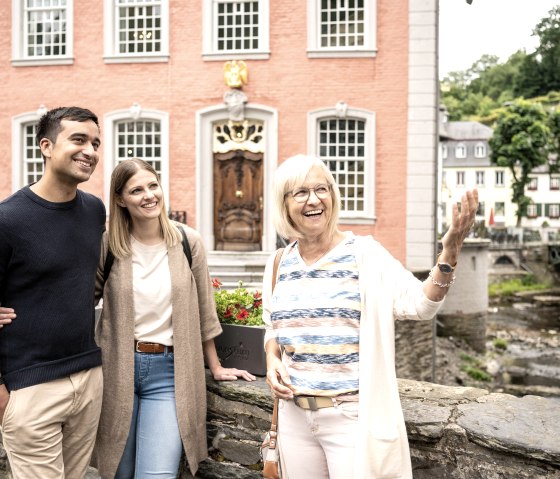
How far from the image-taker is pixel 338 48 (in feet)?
43.9

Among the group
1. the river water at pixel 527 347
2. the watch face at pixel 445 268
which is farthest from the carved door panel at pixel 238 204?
the watch face at pixel 445 268

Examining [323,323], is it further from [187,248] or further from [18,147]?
[18,147]

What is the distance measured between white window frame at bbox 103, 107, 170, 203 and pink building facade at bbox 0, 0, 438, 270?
29 mm

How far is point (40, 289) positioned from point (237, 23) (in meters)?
12.7

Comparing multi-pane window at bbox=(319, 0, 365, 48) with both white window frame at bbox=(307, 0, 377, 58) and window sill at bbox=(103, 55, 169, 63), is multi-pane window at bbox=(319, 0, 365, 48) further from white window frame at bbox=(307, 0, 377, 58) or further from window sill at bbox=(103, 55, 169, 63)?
window sill at bbox=(103, 55, 169, 63)

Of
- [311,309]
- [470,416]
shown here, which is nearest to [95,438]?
A: [311,309]

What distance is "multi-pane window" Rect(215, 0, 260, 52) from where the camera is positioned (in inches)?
548

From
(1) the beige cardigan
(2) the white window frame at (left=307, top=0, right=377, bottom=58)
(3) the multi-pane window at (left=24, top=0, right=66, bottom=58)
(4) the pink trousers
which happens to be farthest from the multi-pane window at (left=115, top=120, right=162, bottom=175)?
(4) the pink trousers

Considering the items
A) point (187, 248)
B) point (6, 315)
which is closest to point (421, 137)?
point (187, 248)

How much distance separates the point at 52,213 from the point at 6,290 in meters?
0.33

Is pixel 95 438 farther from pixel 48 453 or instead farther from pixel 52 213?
pixel 52 213

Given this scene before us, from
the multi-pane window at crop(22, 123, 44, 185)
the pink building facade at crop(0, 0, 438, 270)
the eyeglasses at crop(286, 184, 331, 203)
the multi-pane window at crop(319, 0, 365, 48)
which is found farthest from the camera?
the multi-pane window at crop(22, 123, 44, 185)

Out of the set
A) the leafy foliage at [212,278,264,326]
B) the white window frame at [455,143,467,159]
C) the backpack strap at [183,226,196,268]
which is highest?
the white window frame at [455,143,467,159]

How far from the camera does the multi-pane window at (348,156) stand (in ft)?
45.1
